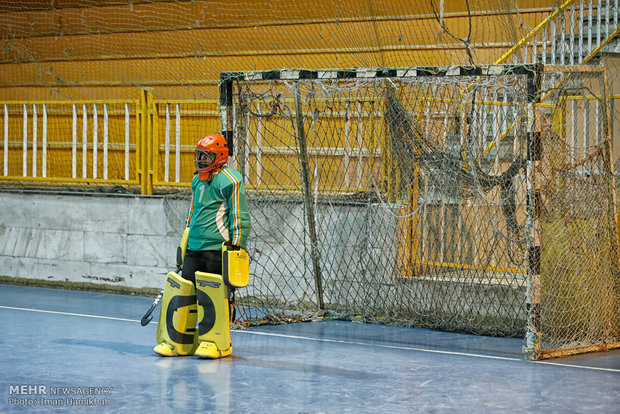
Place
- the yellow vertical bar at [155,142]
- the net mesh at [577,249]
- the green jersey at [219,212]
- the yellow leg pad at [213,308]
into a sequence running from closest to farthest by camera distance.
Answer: the yellow leg pad at [213,308] → the green jersey at [219,212] → the net mesh at [577,249] → the yellow vertical bar at [155,142]

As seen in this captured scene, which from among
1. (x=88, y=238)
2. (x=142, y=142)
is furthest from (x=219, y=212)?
(x=88, y=238)

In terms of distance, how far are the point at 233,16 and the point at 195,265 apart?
28.2ft

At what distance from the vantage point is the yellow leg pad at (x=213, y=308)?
307 inches

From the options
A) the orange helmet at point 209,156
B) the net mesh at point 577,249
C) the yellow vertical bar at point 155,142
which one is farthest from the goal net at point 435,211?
the orange helmet at point 209,156

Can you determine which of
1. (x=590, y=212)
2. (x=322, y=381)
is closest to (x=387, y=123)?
(x=590, y=212)

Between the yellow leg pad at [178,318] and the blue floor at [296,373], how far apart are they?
158mm

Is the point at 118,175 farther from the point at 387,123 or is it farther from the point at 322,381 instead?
the point at 322,381

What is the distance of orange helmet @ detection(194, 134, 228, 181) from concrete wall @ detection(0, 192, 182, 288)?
3688 mm

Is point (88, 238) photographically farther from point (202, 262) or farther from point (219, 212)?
point (219, 212)

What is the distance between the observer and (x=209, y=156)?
314 inches

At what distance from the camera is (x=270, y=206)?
36.3 ft

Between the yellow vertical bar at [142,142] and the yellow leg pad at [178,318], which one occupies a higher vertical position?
the yellow vertical bar at [142,142]

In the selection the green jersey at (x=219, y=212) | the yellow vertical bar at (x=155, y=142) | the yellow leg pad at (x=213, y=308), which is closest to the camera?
the yellow leg pad at (x=213, y=308)

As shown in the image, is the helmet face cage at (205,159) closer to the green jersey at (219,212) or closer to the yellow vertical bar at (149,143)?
the green jersey at (219,212)
